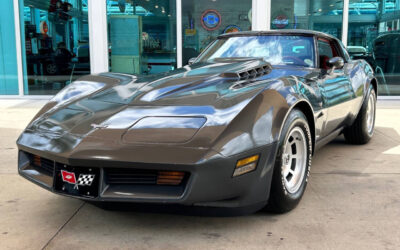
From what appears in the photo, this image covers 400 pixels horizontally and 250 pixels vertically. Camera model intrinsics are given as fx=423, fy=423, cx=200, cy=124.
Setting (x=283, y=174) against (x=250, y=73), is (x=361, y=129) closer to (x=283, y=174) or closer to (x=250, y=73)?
(x=250, y=73)

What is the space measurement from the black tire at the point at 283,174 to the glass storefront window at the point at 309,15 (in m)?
7.26

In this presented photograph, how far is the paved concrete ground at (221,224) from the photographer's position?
2.37m

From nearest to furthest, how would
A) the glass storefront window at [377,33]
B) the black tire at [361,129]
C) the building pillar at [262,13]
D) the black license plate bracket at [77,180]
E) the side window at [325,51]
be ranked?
the black license plate bracket at [77,180] < the side window at [325,51] < the black tire at [361,129] < the building pillar at [262,13] < the glass storefront window at [377,33]

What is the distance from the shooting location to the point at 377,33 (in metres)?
9.54

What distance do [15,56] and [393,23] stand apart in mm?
8820

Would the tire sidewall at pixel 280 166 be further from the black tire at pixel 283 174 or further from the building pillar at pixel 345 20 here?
the building pillar at pixel 345 20

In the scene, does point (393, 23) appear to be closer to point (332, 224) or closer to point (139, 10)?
point (139, 10)

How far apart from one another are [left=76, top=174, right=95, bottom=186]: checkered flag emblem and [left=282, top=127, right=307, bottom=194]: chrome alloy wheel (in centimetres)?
128

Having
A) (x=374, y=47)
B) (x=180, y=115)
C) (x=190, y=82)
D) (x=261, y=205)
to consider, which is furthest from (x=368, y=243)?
(x=374, y=47)

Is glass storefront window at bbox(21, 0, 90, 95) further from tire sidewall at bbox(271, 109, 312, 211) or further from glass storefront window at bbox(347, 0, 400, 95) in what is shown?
tire sidewall at bbox(271, 109, 312, 211)

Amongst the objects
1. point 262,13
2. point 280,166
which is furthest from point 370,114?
point 262,13

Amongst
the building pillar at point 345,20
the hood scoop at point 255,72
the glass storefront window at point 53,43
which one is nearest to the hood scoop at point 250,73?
the hood scoop at point 255,72

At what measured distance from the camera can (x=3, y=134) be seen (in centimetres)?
559

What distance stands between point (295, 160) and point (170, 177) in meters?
1.09
